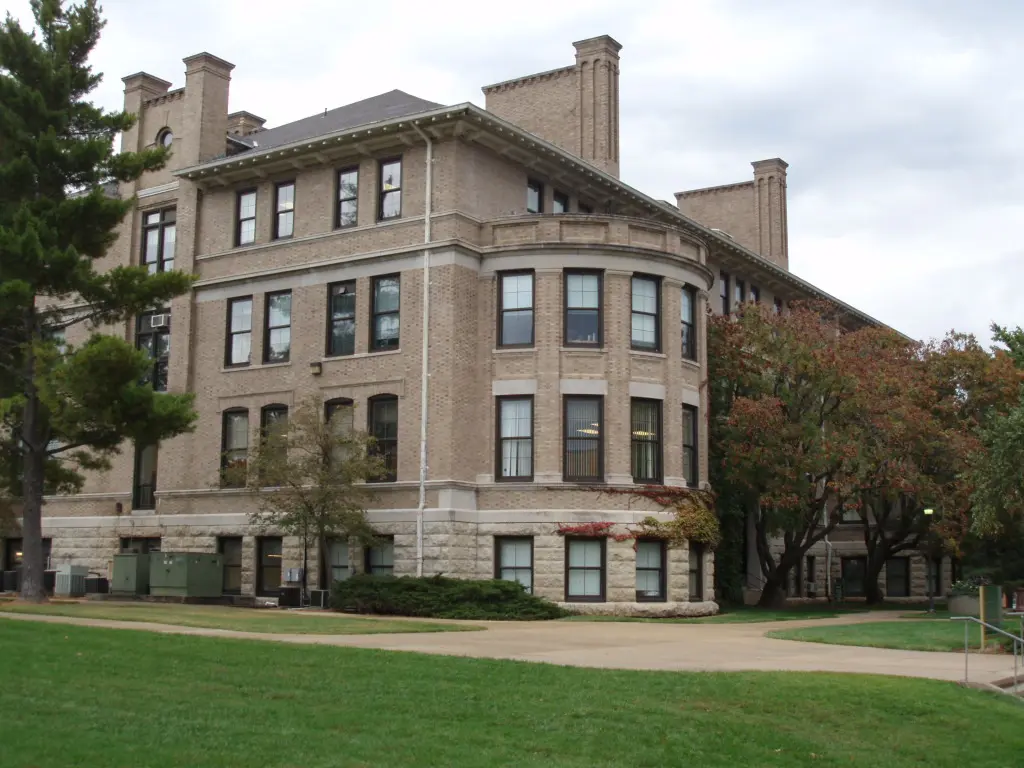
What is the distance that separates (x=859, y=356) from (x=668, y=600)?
11.4 metres

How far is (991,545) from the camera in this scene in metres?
40.8

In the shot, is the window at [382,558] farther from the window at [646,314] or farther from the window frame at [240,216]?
the window frame at [240,216]

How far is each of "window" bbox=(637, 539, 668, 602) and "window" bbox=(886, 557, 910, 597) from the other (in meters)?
22.5

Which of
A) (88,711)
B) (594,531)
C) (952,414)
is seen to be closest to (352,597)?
(594,531)

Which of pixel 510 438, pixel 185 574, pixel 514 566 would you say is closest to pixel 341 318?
pixel 510 438

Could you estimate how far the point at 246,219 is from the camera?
3856cm

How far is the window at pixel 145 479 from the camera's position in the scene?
39875 millimetres

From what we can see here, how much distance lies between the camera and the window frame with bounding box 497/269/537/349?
111 ft

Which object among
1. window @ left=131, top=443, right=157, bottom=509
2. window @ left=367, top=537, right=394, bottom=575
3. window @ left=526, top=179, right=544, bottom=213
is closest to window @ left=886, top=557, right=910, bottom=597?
window @ left=526, top=179, right=544, bottom=213

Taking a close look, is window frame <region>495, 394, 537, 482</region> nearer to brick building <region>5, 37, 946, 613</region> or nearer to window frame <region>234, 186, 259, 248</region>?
brick building <region>5, 37, 946, 613</region>

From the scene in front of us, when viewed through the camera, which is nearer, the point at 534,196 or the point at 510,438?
the point at 510,438

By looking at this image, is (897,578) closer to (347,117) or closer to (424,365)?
(424,365)

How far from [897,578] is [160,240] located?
32880mm

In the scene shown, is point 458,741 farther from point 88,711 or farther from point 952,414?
point 952,414
